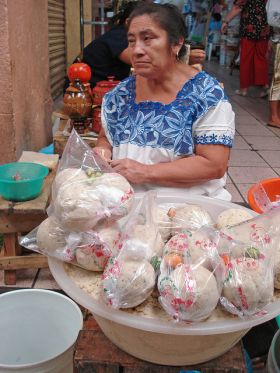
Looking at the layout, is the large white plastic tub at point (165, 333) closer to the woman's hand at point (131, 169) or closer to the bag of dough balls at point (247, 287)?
the bag of dough balls at point (247, 287)

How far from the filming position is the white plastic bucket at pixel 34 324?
149cm

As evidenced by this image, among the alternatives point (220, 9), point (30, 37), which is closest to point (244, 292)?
point (30, 37)

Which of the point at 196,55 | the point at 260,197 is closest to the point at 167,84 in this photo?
the point at 260,197

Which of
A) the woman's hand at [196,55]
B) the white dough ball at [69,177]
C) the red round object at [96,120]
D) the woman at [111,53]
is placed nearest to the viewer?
the white dough ball at [69,177]

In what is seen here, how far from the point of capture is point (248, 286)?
79 cm

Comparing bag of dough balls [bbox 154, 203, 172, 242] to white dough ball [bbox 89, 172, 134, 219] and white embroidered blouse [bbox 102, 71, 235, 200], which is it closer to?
white dough ball [bbox 89, 172, 134, 219]

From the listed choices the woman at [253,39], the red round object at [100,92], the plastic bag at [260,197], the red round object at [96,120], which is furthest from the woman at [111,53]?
the woman at [253,39]

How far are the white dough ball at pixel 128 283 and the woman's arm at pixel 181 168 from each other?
0.74 m

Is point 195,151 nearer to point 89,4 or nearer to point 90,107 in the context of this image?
point 90,107

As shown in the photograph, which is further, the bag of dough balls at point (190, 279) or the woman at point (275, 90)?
the woman at point (275, 90)

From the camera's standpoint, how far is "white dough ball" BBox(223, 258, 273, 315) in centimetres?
79

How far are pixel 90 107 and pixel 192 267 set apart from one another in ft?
6.77

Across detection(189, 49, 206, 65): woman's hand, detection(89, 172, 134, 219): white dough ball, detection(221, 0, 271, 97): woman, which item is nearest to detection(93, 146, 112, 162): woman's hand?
detection(89, 172, 134, 219): white dough ball

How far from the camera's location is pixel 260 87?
299 inches
